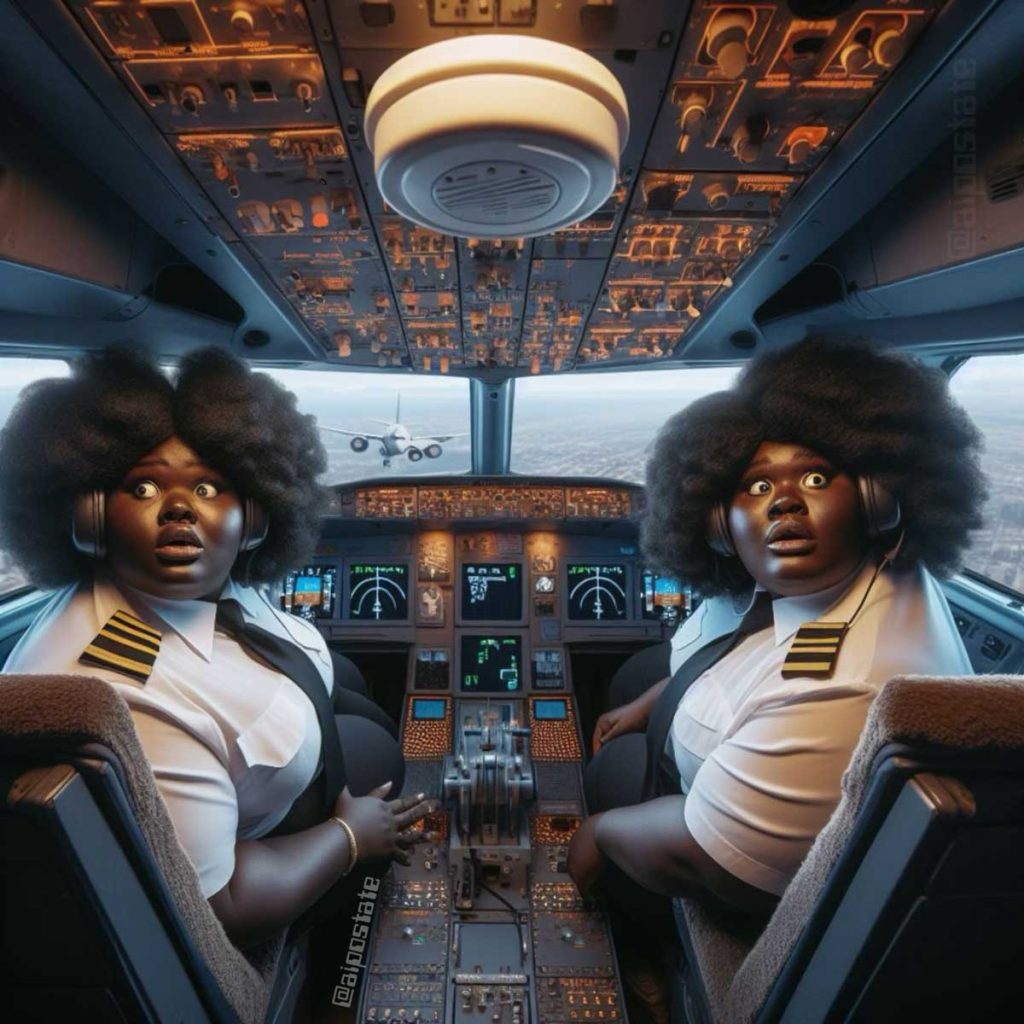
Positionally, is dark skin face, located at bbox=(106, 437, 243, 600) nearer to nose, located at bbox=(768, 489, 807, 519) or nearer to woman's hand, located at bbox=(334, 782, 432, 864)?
woman's hand, located at bbox=(334, 782, 432, 864)

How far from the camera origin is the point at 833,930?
90 cm

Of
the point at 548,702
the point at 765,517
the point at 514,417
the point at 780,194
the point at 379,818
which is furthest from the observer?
the point at 514,417

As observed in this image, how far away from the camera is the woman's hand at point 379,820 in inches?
66.0

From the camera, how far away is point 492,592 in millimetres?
3521

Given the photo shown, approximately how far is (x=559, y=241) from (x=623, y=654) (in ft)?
7.97

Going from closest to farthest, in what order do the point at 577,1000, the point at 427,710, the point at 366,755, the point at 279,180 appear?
the point at 279,180, the point at 577,1000, the point at 366,755, the point at 427,710

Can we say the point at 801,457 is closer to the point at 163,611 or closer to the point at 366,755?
the point at 163,611

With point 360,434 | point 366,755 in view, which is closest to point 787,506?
point 366,755

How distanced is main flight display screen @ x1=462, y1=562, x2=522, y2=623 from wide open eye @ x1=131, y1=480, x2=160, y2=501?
2190 millimetres

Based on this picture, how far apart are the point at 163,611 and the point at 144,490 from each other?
0.93 feet

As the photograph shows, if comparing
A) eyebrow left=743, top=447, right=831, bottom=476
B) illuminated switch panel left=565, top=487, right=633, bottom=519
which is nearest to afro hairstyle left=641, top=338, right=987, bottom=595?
eyebrow left=743, top=447, right=831, bottom=476

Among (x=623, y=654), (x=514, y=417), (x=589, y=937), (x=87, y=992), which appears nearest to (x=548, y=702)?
(x=623, y=654)

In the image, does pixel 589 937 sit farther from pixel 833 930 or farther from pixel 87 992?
pixel 87 992

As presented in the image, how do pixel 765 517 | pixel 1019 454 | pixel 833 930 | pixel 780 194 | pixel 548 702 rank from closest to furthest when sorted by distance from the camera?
pixel 833 930, pixel 765 517, pixel 780 194, pixel 1019 454, pixel 548 702
